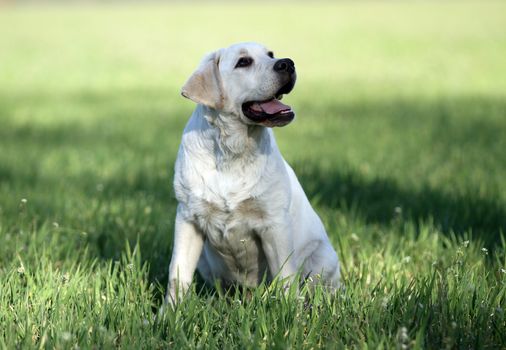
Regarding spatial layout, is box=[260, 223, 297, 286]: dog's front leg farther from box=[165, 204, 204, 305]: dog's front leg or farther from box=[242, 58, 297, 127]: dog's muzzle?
box=[242, 58, 297, 127]: dog's muzzle

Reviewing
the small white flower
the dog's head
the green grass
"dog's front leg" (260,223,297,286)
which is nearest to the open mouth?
the dog's head

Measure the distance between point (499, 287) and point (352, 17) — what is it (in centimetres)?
3294

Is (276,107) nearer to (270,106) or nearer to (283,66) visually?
(270,106)

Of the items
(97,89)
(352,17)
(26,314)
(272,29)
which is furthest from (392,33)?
(26,314)

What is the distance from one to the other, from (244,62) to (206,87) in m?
0.26

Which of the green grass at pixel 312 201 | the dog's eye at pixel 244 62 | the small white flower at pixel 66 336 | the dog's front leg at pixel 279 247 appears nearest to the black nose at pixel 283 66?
the dog's eye at pixel 244 62

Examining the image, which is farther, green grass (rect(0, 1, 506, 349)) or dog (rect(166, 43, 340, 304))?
dog (rect(166, 43, 340, 304))

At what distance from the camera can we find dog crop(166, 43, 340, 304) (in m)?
3.87

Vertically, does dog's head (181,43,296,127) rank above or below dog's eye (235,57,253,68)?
below

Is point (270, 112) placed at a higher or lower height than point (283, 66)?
lower

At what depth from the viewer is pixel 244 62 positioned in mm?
4008

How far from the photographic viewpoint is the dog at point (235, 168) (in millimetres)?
3865

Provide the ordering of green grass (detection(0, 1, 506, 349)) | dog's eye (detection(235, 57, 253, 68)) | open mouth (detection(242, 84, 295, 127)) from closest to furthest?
green grass (detection(0, 1, 506, 349)), open mouth (detection(242, 84, 295, 127)), dog's eye (detection(235, 57, 253, 68))

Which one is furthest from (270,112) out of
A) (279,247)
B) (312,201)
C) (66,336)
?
(312,201)
